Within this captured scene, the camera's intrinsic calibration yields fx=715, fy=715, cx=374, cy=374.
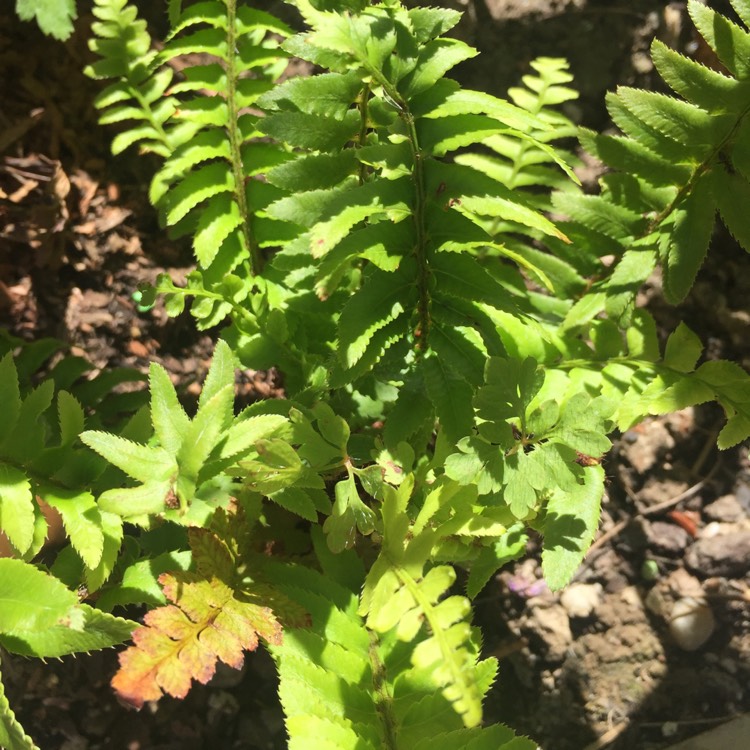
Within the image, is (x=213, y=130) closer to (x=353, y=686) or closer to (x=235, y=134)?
(x=235, y=134)

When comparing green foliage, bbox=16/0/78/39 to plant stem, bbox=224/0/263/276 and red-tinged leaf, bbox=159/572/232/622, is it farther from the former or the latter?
red-tinged leaf, bbox=159/572/232/622

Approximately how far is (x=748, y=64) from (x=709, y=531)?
154 centimetres

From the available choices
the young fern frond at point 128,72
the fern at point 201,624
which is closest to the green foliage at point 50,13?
the young fern frond at point 128,72

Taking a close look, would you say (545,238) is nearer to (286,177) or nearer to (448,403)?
(448,403)

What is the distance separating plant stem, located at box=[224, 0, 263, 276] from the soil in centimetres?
52

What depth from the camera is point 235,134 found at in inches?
74.7

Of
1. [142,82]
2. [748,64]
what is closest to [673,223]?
[748,64]

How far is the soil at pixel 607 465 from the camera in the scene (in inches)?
86.0

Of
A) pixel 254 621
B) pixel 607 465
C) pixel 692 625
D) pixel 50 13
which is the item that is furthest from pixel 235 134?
pixel 692 625

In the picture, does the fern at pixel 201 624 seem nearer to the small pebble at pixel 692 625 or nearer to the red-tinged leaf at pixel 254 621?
the red-tinged leaf at pixel 254 621

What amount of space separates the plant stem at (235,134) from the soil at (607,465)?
52 centimetres

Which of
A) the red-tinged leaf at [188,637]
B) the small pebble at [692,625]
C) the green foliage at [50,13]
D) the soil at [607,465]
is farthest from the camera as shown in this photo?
the small pebble at [692,625]

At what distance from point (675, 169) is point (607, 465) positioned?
1133 millimetres

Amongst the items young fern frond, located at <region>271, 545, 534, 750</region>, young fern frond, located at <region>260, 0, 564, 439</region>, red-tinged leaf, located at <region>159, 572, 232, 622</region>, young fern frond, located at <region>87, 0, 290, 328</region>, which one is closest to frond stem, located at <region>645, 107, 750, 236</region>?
young fern frond, located at <region>260, 0, 564, 439</region>
